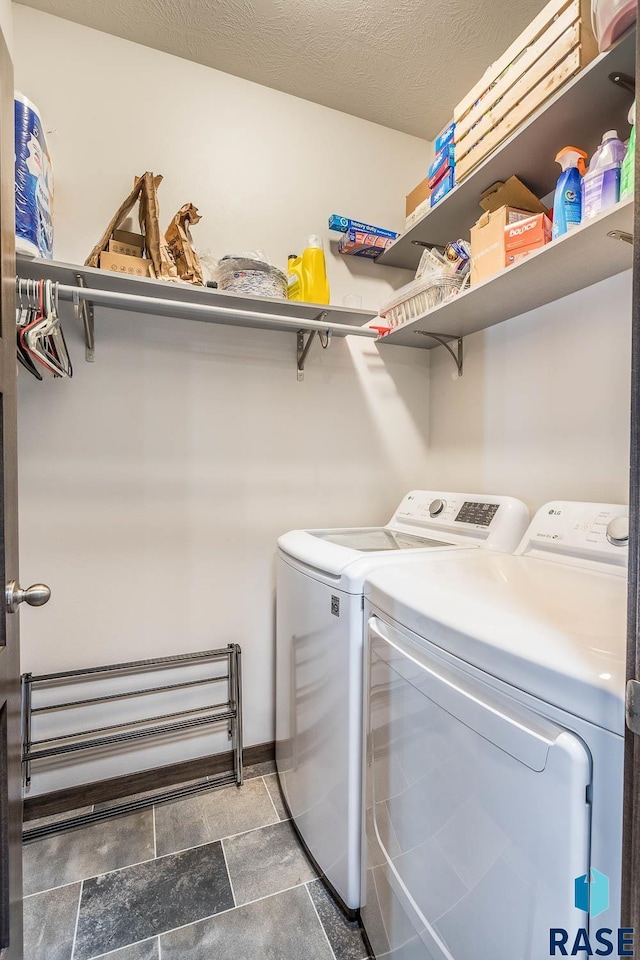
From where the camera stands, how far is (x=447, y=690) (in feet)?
2.62

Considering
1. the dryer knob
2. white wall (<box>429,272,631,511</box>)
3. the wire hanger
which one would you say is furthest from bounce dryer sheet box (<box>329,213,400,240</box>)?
the dryer knob

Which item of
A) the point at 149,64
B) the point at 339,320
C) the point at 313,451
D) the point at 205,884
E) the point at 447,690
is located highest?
the point at 149,64

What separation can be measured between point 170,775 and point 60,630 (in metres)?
0.72

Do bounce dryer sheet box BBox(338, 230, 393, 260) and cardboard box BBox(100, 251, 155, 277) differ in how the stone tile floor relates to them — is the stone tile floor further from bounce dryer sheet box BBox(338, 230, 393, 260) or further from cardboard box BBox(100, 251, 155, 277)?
bounce dryer sheet box BBox(338, 230, 393, 260)

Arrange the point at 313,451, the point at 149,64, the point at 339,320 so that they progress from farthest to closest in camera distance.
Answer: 1. the point at 313,451
2. the point at 339,320
3. the point at 149,64

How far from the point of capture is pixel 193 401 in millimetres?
1787

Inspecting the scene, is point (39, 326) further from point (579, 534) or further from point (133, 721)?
point (579, 534)

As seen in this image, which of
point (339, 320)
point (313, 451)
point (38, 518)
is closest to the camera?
point (38, 518)

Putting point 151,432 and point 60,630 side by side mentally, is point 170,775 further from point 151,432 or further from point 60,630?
point 151,432

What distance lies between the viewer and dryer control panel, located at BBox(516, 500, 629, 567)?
1144mm

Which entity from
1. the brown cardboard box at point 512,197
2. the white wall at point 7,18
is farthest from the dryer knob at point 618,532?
the white wall at point 7,18

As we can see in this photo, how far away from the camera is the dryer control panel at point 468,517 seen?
4.91ft

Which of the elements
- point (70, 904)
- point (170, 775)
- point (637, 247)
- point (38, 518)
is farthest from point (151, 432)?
point (637, 247)

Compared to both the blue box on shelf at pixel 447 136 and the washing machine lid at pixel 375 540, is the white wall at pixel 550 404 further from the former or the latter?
the blue box on shelf at pixel 447 136
